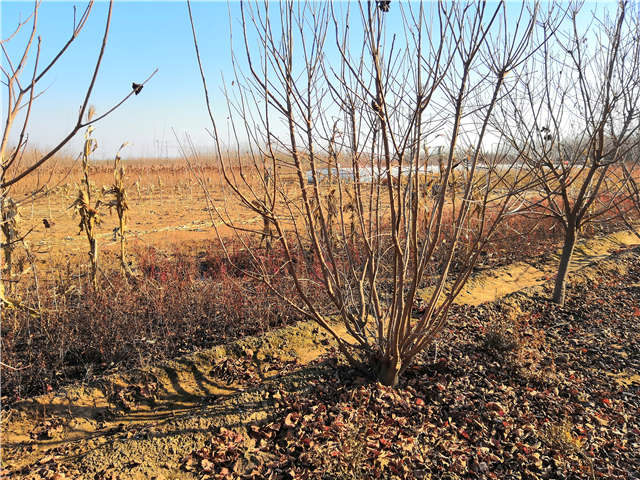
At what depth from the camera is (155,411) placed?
2926mm

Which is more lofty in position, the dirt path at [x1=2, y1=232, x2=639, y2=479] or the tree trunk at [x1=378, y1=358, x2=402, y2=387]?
the tree trunk at [x1=378, y1=358, x2=402, y2=387]

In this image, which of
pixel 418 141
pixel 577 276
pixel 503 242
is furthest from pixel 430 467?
pixel 503 242

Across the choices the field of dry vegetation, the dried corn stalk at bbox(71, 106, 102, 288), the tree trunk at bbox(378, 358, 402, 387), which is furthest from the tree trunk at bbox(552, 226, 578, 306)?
the dried corn stalk at bbox(71, 106, 102, 288)

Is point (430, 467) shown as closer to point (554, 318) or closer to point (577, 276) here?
point (554, 318)

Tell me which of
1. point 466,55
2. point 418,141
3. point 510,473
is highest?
point 466,55

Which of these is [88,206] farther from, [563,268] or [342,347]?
[563,268]

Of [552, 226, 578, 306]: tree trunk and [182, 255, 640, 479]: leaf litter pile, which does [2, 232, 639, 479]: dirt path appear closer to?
[182, 255, 640, 479]: leaf litter pile

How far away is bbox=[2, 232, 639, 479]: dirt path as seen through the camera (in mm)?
2363

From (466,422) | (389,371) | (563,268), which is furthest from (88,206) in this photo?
(563,268)

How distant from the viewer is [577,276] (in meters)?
5.82

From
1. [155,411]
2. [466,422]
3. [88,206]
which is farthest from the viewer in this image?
[88,206]

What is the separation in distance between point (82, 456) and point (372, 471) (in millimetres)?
1808

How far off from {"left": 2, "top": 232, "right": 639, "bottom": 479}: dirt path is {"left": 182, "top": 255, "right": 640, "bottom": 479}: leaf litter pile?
0.15m

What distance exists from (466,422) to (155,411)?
2340 millimetres
